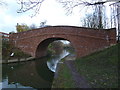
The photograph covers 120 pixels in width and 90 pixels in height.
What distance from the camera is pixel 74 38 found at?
41.6ft

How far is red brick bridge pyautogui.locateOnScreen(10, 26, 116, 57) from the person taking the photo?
11.4 metres

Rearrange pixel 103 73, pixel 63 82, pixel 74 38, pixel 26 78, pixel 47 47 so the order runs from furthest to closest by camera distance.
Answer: pixel 47 47 → pixel 74 38 → pixel 26 78 → pixel 103 73 → pixel 63 82

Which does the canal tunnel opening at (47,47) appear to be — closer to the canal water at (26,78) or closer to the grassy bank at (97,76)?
the canal water at (26,78)

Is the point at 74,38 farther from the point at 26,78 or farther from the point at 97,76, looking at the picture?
the point at 97,76

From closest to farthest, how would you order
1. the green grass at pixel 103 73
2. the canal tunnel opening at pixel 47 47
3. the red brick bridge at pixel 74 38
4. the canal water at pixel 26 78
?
the green grass at pixel 103 73 → the canal water at pixel 26 78 → the red brick bridge at pixel 74 38 → the canal tunnel opening at pixel 47 47

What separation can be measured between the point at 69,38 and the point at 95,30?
115 inches

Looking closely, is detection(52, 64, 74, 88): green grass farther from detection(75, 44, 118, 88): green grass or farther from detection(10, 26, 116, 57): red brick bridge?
detection(10, 26, 116, 57): red brick bridge

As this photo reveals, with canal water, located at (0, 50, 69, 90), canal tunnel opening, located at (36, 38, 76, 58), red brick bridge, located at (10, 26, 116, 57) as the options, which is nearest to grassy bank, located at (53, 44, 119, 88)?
canal water, located at (0, 50, 69, 90)

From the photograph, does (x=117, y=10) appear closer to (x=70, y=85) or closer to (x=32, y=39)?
(x=70, y=85)

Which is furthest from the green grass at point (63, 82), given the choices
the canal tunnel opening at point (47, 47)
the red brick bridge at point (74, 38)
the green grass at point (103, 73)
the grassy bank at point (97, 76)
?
the canal tunnel opening at point (47, 47)

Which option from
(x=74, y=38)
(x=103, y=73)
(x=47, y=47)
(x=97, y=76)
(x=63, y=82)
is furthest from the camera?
(x=47, y=47)

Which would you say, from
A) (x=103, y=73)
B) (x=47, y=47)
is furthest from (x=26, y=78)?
(x=47, y=47)

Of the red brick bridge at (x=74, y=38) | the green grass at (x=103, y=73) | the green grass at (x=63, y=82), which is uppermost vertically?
the red brick bridge at (x=74, y=38)

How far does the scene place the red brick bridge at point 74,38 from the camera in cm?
1139
